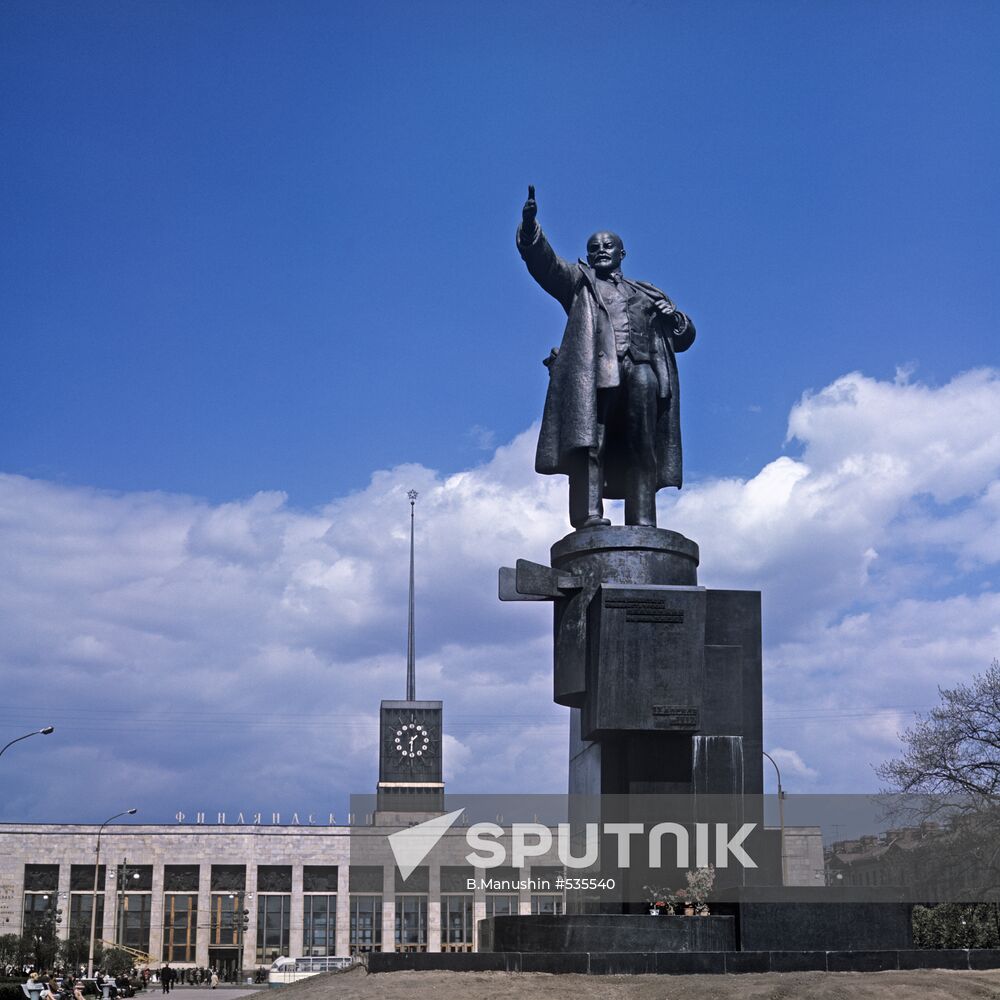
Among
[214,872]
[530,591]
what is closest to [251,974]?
[214,872]

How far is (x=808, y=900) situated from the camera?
12445mm

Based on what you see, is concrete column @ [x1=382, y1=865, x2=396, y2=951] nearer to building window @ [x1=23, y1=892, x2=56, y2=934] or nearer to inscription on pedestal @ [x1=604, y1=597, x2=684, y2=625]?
building window @ [x1=23, y1=892, x2=56, y2=934]

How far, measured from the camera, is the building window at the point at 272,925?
87.4 metres

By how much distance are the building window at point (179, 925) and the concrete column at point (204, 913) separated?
0.34 m

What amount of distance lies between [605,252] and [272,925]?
79.9 metres

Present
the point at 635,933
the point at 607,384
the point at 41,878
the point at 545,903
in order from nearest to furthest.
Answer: the point at 635,933 → the point at 607,384 → the point at 545,903 → the point at 41,878

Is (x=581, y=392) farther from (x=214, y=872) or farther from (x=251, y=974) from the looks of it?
(x=214, y=872)

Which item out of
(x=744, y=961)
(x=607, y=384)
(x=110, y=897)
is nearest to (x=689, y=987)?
(x=744, y=961)

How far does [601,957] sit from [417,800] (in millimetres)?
81565

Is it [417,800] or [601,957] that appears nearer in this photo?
[601,957]

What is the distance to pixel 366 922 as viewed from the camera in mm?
88750

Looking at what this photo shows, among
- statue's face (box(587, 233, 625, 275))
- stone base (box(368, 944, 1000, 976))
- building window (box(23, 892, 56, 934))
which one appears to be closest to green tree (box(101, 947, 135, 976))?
building window (box(23, 892, 56, 934))

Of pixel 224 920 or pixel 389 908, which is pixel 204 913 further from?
pixel 389 908

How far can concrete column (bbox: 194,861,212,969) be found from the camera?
86625 millimetres
